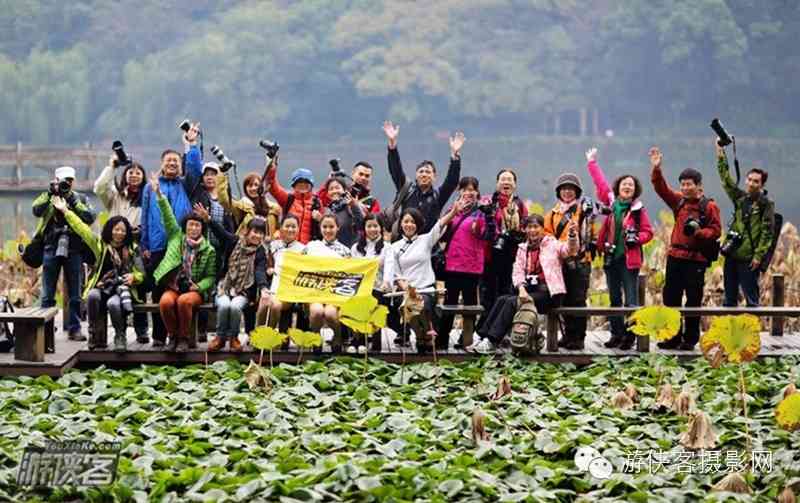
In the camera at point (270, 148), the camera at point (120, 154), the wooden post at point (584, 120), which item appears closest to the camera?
the camera at point (120, 154)

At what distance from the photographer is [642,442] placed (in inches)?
272

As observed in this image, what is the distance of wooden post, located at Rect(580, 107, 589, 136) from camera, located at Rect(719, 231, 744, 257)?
45.1m

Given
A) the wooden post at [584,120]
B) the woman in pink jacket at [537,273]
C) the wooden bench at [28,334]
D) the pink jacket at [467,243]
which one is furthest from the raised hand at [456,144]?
the wooden post at [584,120]

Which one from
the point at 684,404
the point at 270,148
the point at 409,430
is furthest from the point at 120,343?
the point at 684,404

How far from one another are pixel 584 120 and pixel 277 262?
46547mm

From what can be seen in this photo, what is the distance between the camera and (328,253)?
29.6 ft

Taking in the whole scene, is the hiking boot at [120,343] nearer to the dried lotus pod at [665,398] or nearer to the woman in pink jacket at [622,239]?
the woman in pink jacket at [622,239]

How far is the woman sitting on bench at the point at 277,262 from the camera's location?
8.81 metres

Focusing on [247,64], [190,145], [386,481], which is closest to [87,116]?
[247,64]

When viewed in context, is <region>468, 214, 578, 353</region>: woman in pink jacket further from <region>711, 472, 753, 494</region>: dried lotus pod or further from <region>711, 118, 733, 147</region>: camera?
<region>711, 472, 753, 494</region>: dried lotus pod

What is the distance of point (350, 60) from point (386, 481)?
46.7 metres

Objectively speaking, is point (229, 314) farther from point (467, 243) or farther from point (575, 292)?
point (575, 292)

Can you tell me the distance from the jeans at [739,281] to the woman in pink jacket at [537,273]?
132 centimetres

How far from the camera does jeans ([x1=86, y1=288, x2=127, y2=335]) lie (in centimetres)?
882
